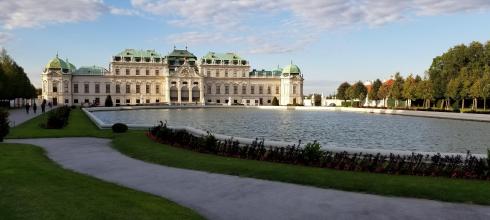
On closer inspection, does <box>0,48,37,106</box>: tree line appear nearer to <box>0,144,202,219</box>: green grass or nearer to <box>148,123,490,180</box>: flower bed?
<box>148,123,490,180</box>: flower bed

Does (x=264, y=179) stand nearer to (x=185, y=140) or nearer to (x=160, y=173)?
(x=160, y=173)

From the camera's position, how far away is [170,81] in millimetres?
138625

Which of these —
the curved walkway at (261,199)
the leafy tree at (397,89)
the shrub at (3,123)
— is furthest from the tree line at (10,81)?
the leafy tree at (397,89)

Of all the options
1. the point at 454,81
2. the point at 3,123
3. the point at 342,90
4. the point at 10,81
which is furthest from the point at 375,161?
the point at 342,90

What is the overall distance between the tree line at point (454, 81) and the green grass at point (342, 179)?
59.3m

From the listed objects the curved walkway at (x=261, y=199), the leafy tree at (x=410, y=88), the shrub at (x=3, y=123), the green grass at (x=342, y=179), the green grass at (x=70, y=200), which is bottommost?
the curved walkway at (x=261, y=199)

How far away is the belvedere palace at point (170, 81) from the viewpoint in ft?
443

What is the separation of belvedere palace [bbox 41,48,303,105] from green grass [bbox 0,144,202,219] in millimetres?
118282

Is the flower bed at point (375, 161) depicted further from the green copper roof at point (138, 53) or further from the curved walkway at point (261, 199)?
the green copper roof at point (138, 53)

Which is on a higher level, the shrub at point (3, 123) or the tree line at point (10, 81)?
the tree line at point (10, 81)

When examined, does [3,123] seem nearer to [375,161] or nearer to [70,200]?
[70,200]

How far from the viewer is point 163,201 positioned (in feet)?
31.5

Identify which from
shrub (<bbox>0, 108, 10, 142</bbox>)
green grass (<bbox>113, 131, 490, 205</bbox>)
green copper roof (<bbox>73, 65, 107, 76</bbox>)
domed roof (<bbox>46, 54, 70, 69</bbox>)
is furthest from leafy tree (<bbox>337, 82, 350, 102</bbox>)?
green grass (<bbox>113, 131, 490, 205</bbox>)

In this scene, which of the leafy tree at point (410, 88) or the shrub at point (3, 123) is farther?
the leafy tree at point (410, 88)
